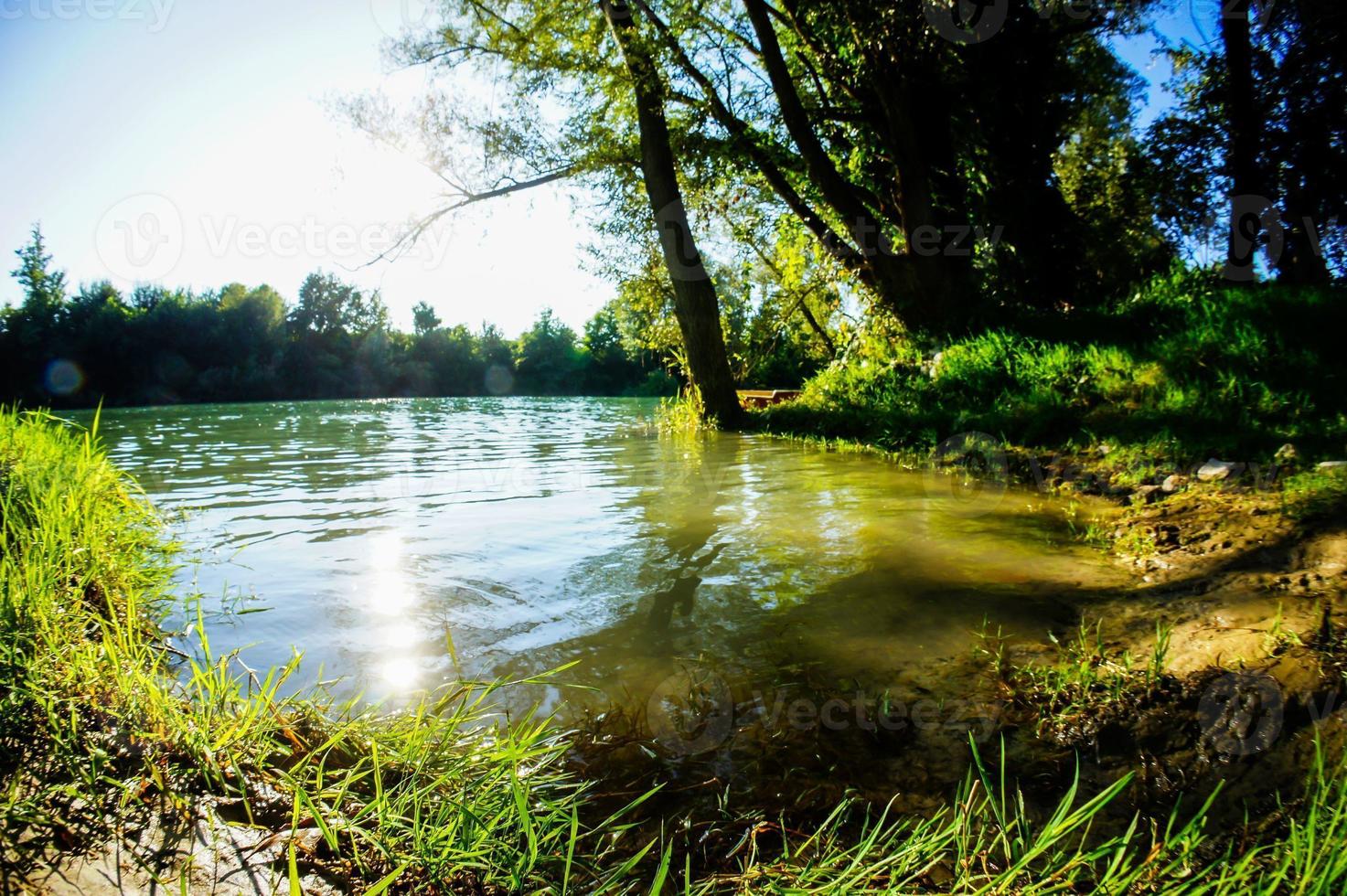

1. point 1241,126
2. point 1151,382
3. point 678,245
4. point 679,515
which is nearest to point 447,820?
point 679,515

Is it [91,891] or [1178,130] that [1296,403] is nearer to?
[91,891]

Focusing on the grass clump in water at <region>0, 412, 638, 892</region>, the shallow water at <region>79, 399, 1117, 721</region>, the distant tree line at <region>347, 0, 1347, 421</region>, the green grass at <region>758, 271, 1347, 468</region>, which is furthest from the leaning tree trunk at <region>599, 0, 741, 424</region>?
the grass clump in water at <region>0, 412, 638, 892</region>

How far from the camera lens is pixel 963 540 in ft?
12.0

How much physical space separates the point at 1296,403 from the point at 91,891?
19.7 feet

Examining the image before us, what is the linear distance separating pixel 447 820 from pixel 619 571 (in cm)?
203

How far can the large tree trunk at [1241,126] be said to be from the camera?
8.03 meters

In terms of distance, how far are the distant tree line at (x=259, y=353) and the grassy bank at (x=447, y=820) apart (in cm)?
2047

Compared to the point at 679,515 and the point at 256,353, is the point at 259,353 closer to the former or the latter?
the point at 256,353

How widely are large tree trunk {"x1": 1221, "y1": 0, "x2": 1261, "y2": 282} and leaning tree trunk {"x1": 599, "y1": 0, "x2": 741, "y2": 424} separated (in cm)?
709

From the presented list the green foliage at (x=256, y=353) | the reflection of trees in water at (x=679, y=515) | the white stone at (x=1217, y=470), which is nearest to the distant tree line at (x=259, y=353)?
the green foliage at (x=256, y=353)

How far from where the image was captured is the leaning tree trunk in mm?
10414

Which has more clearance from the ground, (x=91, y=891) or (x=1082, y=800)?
(x=91, y=891)

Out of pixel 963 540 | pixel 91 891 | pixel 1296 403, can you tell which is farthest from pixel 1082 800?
pixel 1296 403

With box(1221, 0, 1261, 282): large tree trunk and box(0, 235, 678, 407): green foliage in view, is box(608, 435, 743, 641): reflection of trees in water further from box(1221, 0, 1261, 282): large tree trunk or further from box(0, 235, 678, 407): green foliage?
box(0, 235, 678, 407): green foliage
